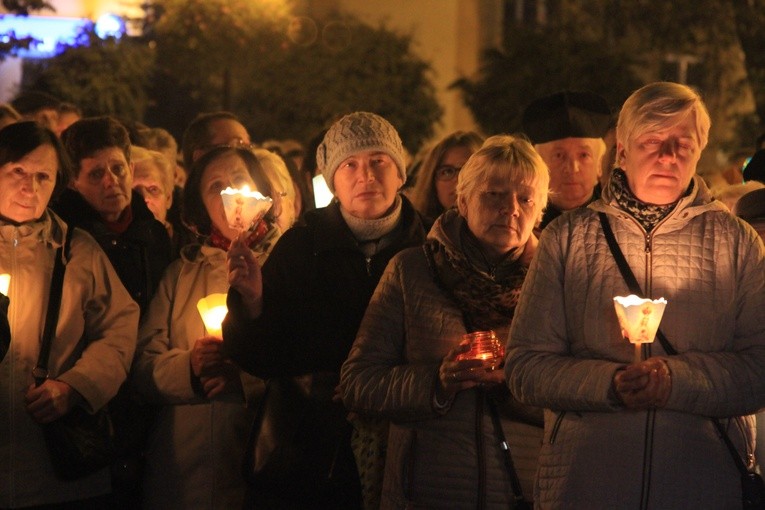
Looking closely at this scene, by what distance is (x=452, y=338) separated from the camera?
5230mm

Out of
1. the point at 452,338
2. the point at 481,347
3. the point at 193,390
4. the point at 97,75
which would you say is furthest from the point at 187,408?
the point at 97,75

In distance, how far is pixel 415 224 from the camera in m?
6.07

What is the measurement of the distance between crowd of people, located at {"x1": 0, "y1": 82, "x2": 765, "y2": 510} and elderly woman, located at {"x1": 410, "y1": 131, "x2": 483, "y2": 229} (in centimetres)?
56

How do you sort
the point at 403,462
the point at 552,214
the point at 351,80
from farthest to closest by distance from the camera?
the point at 351,80, the point at 552,214, the point at 403,462

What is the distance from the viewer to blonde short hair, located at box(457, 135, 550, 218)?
543cm

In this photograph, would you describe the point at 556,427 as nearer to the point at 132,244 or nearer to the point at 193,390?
the point at 193,390

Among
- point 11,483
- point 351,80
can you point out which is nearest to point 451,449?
point 11,483

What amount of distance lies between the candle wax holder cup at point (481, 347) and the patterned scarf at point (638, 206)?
690mm

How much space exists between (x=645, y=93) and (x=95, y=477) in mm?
2954

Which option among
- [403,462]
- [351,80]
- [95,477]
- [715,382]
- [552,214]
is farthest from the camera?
[351,80]

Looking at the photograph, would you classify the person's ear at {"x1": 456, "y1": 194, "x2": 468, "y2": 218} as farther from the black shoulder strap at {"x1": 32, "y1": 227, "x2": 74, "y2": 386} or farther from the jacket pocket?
the black shoulder strap at {"x1": 32, "y1": 227, "x2": 74, "y2": 386}

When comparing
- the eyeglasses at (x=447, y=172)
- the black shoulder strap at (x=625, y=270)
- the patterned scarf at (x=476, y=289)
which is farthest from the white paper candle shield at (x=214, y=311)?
the eyeglasses at (x=447, y=172)

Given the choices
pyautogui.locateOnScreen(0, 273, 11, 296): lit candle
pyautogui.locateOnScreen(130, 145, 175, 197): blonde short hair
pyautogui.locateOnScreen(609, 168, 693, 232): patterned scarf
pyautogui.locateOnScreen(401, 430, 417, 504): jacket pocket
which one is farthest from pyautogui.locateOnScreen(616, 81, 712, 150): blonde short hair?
pyautogui.locateOnScreen(130, 145, 175, 197): blonde short hair

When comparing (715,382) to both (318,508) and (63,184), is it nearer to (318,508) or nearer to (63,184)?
(318,508)
